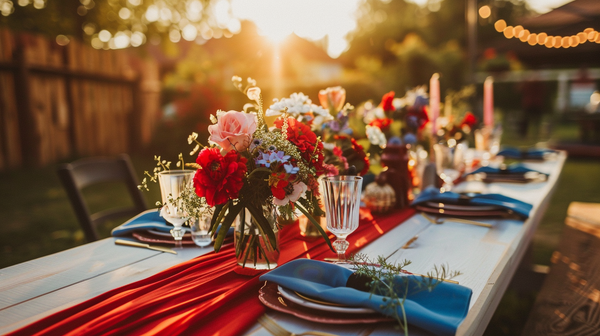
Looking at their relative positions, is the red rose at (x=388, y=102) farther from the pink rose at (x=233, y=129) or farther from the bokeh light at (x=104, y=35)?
the bokeh light at (x=104, y=35)

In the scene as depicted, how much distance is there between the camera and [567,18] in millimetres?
8062

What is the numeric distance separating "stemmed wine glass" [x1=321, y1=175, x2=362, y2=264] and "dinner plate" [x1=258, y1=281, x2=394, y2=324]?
10.7 inches

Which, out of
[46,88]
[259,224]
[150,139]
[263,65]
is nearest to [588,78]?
[263,65]

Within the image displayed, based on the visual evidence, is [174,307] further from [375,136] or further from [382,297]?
[375,136]

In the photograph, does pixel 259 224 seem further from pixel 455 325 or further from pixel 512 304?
pixel 512 304

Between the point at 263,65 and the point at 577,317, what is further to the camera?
the point at 263,65

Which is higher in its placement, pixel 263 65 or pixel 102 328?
pixel 263 65

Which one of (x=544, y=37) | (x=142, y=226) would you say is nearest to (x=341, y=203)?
(x=142, y=226)

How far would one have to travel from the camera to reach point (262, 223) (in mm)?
1064

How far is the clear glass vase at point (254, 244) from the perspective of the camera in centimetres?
111

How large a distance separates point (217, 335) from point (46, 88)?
22.2 ft

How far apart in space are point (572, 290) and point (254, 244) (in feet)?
5.59

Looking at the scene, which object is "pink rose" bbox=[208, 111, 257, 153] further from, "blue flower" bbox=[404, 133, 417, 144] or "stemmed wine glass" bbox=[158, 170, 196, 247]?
"blue flower" bbox=[404, 133, 417, 144]

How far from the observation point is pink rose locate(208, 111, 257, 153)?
1032 millimetres
